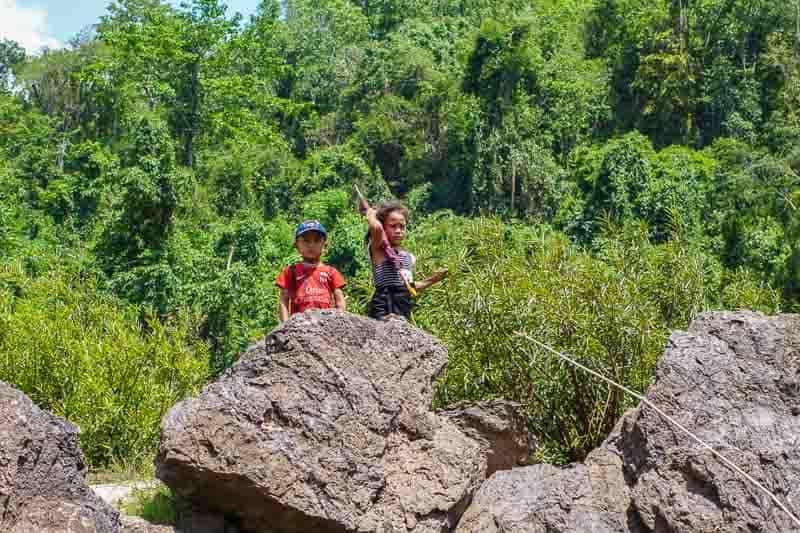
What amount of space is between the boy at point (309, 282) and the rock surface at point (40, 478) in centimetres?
172

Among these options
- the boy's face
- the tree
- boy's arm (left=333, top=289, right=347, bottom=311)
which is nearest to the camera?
the boy's face

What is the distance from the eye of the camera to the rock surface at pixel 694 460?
5641mm

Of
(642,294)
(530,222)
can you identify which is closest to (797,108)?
(530,222)

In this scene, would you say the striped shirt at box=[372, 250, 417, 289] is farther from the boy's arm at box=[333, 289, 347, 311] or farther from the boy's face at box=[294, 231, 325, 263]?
the boy's face at box=[294, 231, 325, 263]

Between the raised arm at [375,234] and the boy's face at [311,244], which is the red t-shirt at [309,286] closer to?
the boy's face at [311,244]

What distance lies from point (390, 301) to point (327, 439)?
1.36 metres

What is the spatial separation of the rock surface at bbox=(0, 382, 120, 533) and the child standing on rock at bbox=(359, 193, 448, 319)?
2.17 metres

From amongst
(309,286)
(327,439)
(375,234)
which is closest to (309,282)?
(309,286)

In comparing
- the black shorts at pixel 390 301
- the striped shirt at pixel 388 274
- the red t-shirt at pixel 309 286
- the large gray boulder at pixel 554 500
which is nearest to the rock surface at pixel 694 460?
the large gray boulder at pixel 554 500

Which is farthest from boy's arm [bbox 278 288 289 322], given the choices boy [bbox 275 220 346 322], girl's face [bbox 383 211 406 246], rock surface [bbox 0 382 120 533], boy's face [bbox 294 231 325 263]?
rock surface [bbox 0 382 120 533]

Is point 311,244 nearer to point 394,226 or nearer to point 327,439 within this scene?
point 394,226

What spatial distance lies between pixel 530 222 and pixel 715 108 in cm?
921

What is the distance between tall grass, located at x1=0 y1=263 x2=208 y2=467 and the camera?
10.2 metres

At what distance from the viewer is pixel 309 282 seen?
675 cm
